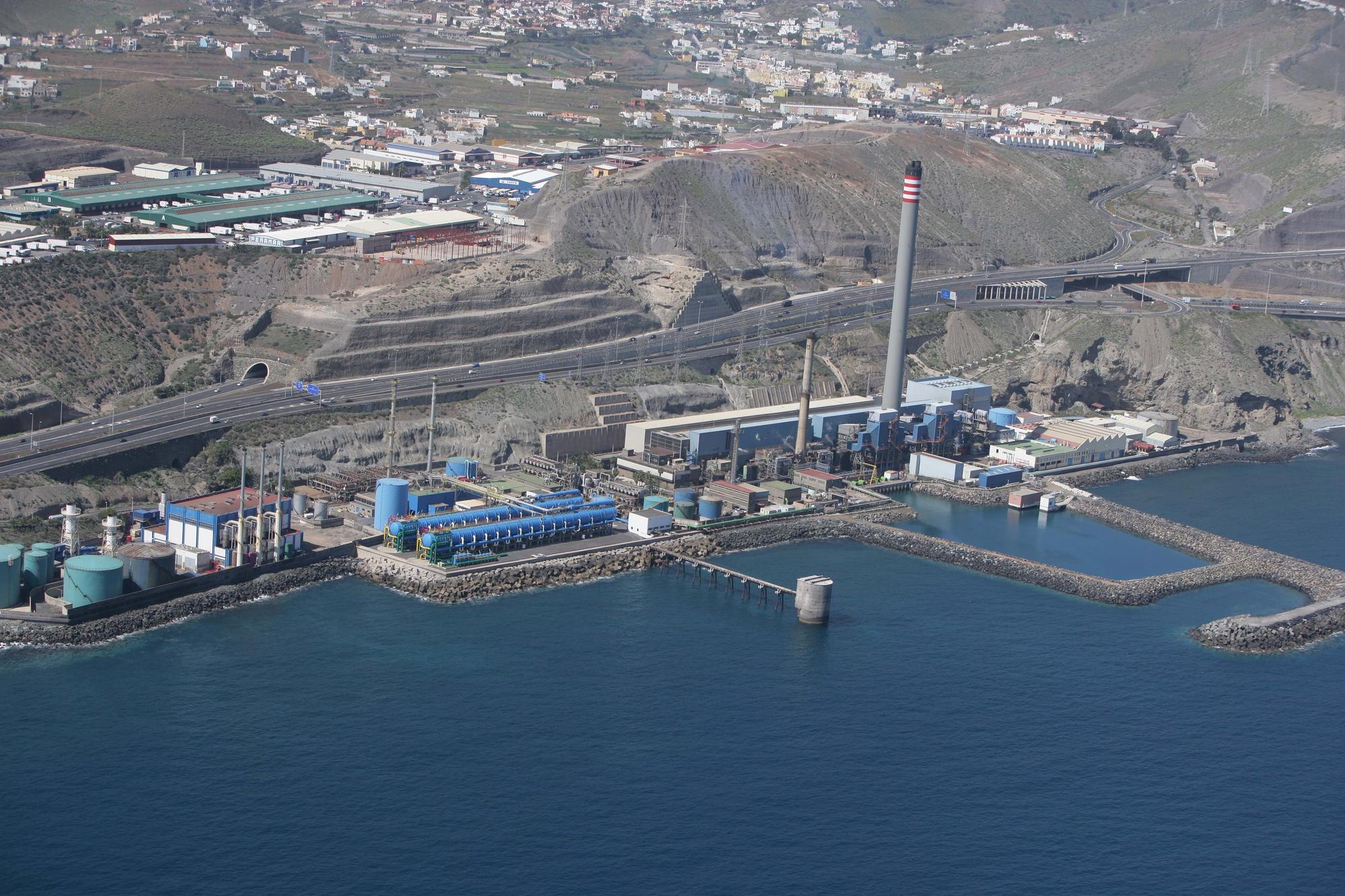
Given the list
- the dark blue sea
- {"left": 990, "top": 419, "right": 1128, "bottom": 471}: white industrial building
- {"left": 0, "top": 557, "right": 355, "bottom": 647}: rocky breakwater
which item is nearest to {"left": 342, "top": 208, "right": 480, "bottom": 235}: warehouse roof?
{"left": 990, "top": 419, "right": 1128, "bottom": 471}: white industrial building

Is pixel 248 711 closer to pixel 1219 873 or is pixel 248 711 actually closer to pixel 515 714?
pixel 515 714

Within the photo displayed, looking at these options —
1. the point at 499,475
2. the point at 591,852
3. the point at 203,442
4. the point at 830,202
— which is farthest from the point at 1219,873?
the point at 830,202

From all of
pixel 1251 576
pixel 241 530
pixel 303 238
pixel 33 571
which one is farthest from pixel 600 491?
pixel 303 238

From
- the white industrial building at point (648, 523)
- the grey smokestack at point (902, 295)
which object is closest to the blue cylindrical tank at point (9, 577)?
the white industrial building at point (648, 523)

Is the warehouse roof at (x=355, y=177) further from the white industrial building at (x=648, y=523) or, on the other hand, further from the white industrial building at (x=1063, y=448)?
the white industrial building at (x=648, y=523)

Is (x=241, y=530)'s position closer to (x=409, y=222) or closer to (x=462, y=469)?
(x=462, y=469)

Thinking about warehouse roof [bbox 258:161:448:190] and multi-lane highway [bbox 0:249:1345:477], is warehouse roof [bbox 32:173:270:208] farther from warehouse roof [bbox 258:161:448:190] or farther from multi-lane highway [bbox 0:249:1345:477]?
multi-lane highway [bbox 0:249:1345:477]

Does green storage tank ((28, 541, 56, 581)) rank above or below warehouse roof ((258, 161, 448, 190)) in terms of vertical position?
below
